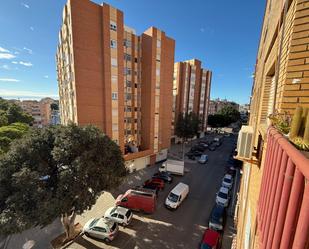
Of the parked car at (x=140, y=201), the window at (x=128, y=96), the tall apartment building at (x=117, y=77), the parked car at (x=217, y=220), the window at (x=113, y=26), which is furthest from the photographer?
the window at (x=128, y=96)

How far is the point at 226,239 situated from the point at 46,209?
38.4ft

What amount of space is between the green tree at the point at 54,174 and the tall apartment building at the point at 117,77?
308 inches

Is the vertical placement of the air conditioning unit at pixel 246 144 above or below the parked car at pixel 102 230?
above

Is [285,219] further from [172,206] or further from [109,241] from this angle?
[172,206]

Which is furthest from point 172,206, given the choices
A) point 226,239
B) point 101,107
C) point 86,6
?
point 86,6

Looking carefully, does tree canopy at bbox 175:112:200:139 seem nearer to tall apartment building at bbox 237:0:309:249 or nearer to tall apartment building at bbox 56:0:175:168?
tall apartment building at bbox 56:0:175:168

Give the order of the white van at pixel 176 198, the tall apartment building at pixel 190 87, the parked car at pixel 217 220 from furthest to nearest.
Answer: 1. the tall apartment building at pixel 190 87
2. the white van at pixel 176 198
3. the parked car at pixel 217 220

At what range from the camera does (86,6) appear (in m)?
16.1

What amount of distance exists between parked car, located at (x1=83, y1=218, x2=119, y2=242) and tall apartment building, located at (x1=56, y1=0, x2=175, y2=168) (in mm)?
9175

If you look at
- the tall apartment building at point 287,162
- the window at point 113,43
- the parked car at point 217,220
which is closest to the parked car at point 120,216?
the parked car at point 217,220

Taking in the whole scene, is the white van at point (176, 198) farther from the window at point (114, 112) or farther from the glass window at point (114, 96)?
the glass window at point (114, 96)

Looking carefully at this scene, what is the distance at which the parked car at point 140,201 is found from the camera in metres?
13.6

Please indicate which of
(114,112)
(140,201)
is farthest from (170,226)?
(114,112)

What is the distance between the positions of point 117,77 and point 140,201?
44.8 ft
